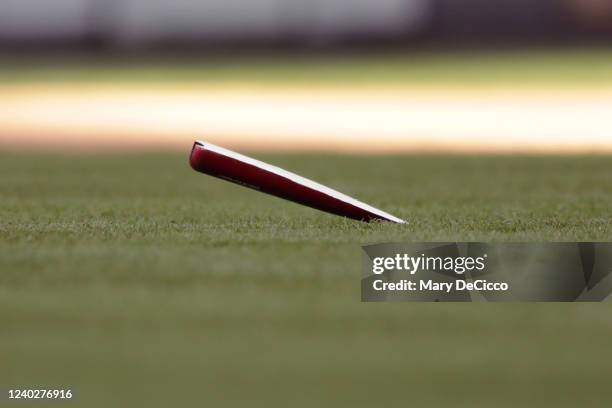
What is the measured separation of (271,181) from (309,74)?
895 centimetres

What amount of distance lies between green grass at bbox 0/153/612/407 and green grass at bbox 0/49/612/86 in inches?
270

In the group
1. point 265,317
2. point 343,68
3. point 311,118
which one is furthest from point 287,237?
point 343,68

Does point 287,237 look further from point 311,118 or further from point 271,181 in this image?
point 311,118

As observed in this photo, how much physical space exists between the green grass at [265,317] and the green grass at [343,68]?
Answer: 686 centimetres

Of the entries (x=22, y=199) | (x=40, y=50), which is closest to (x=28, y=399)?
(x=22, y=199)

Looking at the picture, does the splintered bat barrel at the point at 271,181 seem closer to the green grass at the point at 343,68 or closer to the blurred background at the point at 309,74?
the blurred background at the point at 309,74

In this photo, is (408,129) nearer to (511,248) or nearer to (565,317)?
(511,248)

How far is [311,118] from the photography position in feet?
24.9

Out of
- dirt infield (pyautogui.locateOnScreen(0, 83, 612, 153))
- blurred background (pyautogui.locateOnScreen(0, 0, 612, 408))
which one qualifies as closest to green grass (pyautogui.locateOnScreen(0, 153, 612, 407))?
blurred background (pyautogui.locateOnScreen(0, 0, 612, 408))

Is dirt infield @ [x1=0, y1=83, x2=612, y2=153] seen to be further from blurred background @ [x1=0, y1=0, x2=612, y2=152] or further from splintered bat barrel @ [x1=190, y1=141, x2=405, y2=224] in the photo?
splintered bat barrel @ [x1=190, y1=141, x2=405, y2=224]

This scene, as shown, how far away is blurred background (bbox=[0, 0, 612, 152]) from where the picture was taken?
6.54m

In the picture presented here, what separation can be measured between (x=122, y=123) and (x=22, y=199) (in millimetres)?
4020

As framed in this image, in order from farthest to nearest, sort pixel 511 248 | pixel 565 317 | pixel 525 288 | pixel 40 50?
pixel 40 50 → pixel 511 248 → pixel 525 288 → pixel 565 317

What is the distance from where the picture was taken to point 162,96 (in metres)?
9.63
